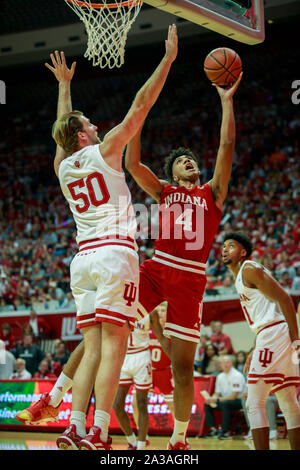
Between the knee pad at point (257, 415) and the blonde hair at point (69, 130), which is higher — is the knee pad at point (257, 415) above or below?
below

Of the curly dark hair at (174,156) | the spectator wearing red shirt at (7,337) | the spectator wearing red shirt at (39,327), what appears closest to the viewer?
the curly dark hair at (174,156)

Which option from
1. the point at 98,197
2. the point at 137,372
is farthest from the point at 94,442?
the point at 137,372

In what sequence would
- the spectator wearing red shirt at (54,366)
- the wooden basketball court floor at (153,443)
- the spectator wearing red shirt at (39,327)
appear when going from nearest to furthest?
the wooden basketball court floor at (153,443) → the spectator wearing red shirt at (54,366) → the spectator wearing red shirt at (39,327)

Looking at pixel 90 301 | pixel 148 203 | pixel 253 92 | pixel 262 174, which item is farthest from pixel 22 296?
pixel 90 301

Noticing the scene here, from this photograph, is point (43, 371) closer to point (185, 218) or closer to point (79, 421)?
point (185, 218)

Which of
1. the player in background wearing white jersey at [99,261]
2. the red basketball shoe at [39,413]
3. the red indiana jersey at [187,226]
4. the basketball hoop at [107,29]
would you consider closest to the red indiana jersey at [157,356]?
the red indiana jersey at [187,226]

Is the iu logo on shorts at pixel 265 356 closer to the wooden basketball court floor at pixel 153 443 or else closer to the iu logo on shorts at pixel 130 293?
the iu logo on shorts at pixel 130 293

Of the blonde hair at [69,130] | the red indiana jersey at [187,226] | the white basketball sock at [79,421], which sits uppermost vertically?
the blonde hair at [69,130]

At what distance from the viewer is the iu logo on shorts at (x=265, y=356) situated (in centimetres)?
581

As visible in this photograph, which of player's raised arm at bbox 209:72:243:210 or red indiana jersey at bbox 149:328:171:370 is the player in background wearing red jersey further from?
red indiana jersey at bbox 149:328:171:370

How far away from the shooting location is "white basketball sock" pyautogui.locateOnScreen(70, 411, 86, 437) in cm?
411

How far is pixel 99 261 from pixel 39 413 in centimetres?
150
